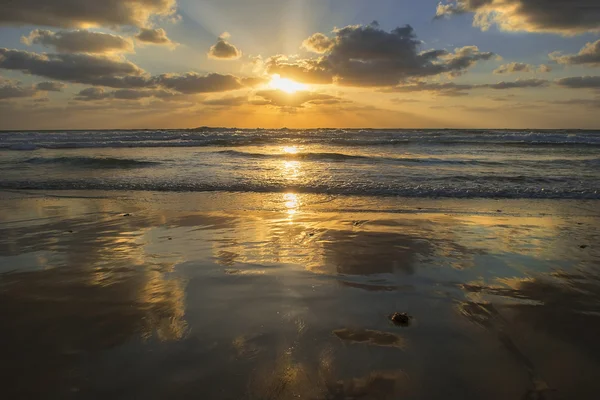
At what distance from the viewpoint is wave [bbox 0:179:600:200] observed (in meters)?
10.3

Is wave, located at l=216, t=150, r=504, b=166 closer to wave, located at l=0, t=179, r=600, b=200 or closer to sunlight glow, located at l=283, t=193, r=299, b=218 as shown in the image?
wave, located at l=0, t=179, r=600, b=200

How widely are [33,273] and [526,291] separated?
574 centimetres

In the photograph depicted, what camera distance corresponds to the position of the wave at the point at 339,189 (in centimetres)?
1030

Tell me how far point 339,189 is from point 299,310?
7810mm

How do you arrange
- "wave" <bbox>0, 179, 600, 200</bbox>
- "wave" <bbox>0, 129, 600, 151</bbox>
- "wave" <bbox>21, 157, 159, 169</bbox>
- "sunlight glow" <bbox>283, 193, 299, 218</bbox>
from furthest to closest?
"wave" <bbox>0, 129, 600, 151</bbox>
"wave" <bbox>21, 157, 159, 169</bbox>
"wave" <bbox>0, 179, 600, 200</bbox>
"sunlight glow" <bbox>283, 193, 299, 218</bbox>

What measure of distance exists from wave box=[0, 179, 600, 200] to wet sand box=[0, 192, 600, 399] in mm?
3372

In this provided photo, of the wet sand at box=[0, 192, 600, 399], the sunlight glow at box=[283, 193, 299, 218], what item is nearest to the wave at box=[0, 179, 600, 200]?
the sunlight glow at box=[283, 193, 299, 218]

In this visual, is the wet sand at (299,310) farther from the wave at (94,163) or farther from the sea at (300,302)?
the wave at (94,163)

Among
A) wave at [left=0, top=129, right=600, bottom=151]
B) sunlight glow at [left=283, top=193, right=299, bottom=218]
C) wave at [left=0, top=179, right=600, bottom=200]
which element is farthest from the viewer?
wave at [left=0, top=129, right=600, bottom=151]

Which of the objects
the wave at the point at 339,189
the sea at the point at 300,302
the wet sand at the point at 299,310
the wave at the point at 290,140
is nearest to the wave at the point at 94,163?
the wave at the point at 339,189

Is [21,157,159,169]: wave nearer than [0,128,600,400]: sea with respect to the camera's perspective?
No

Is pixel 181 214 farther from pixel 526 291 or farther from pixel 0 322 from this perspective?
pixel 526 291

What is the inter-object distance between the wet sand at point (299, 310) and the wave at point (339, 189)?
3.37 metres

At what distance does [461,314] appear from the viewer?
3432 mm
